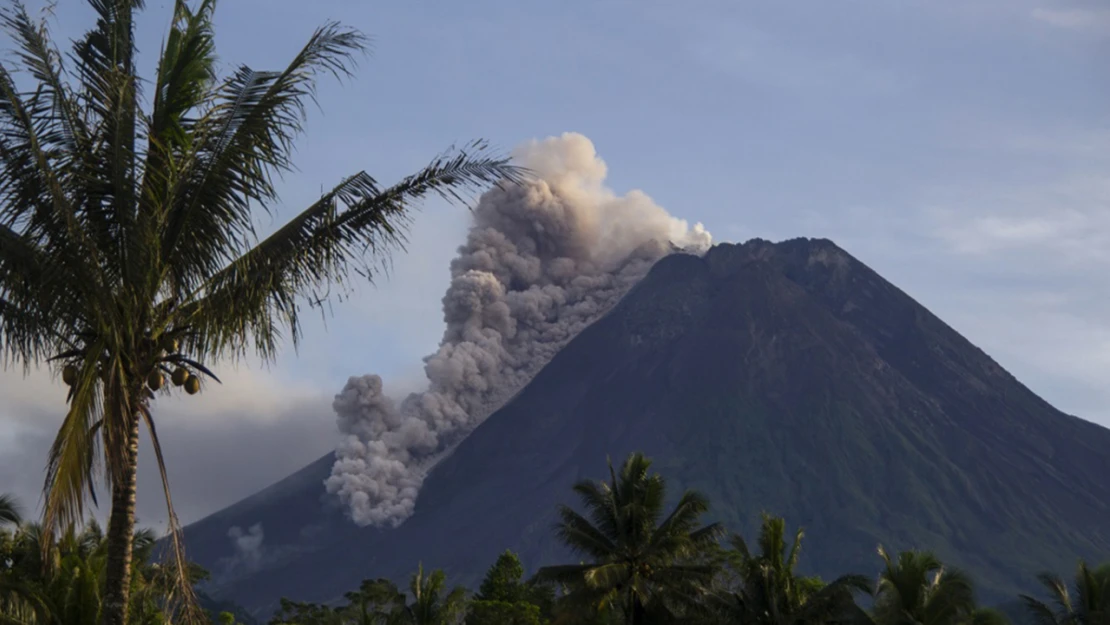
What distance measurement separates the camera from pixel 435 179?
37.0 feet

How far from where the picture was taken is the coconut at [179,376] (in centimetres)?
1088

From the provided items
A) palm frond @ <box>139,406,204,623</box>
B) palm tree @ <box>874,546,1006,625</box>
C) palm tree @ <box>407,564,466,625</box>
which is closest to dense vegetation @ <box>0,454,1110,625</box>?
palm tree @ <box>874,546,1006,625</box>

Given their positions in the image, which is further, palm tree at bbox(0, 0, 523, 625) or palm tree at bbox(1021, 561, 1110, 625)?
palm tree at bbox(1021, 561, 1110, 625)

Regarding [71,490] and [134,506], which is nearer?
[71,490]

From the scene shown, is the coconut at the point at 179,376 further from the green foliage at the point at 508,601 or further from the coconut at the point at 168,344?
the green foliage at the point at 508,601

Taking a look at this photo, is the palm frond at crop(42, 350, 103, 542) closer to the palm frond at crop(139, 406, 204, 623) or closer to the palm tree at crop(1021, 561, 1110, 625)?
the palm frond at crop(139, 406, 204, 623)

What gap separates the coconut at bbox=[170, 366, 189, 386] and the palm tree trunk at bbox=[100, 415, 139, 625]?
447 mm

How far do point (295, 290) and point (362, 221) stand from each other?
0.77 meters

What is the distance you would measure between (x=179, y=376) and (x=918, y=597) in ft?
90.9

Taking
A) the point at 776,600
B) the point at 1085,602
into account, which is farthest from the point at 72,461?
the point at 1085,602

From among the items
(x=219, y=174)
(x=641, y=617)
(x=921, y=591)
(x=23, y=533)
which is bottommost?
(x=921, y=591)

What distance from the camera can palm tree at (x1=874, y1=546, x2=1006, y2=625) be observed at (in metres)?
34.6

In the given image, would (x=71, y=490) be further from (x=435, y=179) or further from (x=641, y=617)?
(x=641, y=617)

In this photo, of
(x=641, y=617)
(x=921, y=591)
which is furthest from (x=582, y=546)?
(x=921, y=591)
